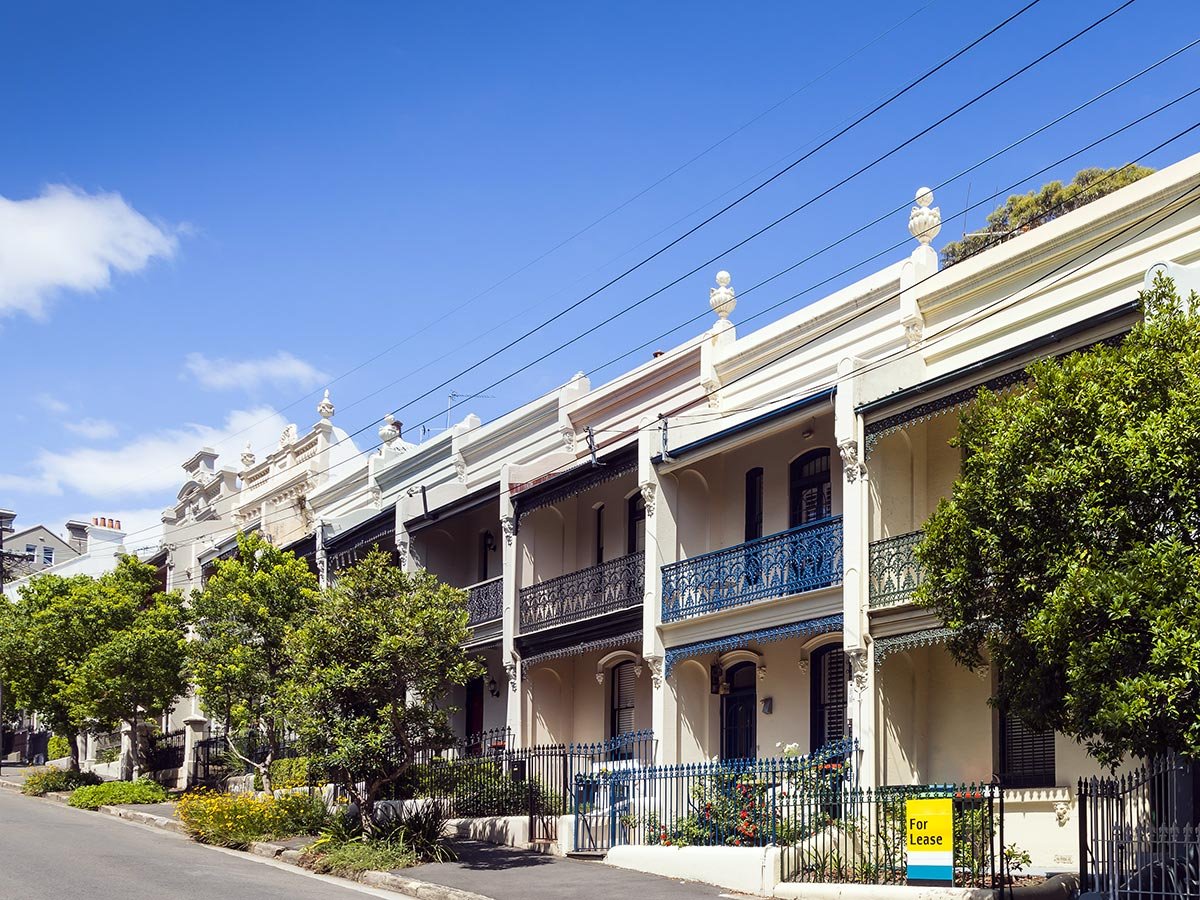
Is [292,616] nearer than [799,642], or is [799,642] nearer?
[799,642]

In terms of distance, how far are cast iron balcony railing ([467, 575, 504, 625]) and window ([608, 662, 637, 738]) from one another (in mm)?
2704

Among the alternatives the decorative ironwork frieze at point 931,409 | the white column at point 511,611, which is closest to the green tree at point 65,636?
the white column at point 511,611

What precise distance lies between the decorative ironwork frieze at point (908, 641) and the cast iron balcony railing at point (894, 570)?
0.46 meters

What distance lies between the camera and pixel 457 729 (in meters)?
31.4

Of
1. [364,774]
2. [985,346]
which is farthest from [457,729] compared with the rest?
[985,346]

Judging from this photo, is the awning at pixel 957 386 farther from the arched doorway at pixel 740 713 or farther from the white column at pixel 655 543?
the arched doorway at pixel 740 713

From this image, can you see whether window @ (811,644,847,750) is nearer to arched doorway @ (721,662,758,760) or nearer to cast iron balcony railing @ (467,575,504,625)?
arched doorway @ (721,662,758,760)

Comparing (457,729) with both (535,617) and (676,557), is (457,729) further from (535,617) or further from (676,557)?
(676,557)

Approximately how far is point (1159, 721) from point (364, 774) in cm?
1168

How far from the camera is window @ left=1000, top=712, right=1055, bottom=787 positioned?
17953mm

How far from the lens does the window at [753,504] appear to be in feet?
76.7

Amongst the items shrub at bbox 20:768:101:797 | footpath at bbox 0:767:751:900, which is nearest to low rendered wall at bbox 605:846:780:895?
footpath at bbox 0:767:751:900

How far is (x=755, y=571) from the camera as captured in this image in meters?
21.2

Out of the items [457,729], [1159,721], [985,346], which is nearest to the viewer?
[1159,721]
